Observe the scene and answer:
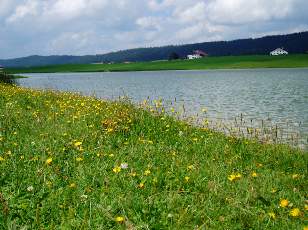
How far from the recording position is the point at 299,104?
99.2ft

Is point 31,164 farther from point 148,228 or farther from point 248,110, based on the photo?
point 248,110

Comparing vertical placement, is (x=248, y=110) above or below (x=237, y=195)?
below

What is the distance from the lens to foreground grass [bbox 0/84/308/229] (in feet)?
18.8

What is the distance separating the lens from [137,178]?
282 inches

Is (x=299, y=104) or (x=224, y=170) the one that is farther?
(x=299, y=104)

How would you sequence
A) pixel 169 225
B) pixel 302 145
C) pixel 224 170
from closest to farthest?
pixel 169 225, pixel 224 170, pixel 302 145

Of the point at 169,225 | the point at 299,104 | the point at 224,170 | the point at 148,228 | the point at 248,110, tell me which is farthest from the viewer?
the point at 299,104

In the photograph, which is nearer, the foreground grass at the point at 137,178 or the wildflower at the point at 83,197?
the foreground grass at the point at 137,178

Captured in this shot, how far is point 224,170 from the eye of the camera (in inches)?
337

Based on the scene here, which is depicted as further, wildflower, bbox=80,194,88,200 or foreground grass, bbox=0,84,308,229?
wildflower, bbox=80,194,88,200

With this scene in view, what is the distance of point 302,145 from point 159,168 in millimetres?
8108

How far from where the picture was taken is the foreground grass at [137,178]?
18.8ft

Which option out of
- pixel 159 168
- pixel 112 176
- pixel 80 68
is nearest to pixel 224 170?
pixel 159 168

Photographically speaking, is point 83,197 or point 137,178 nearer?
point 83,197
